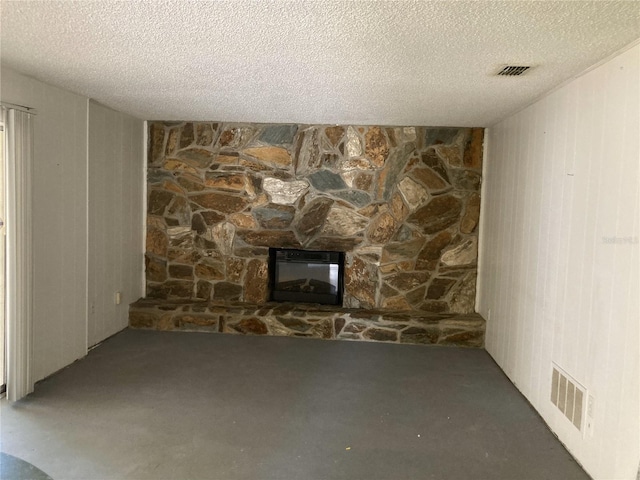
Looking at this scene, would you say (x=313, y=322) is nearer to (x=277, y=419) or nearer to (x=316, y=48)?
(x=277, y=419)

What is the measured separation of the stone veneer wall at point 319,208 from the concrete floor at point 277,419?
86cm

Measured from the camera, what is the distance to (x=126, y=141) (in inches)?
168

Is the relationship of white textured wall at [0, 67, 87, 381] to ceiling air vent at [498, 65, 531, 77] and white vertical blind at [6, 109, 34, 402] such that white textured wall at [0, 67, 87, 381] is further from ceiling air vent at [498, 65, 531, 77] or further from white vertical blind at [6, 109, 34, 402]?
ceiling air vent at [498, 65, 531, 77]

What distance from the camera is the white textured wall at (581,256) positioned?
1.98 meters

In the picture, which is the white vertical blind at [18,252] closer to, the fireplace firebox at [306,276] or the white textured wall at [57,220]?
the white textured wall at [57,220]

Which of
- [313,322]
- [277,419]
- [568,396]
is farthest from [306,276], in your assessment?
[568,396]

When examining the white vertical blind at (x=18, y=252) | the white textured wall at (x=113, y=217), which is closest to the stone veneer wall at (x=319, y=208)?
the white textured wall at (x=113, y=217)

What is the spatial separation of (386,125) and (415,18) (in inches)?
99.8

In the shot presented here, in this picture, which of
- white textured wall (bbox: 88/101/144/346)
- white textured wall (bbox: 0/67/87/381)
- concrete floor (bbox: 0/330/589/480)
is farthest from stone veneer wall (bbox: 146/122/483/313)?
white textured wall (bbox: 0/67/87/381)

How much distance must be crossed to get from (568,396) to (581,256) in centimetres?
77

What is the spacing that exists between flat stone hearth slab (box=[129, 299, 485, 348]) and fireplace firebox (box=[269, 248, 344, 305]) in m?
0.13

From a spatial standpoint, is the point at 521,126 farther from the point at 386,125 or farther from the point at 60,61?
the point at 60,61

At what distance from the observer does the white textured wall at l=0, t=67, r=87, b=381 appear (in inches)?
119

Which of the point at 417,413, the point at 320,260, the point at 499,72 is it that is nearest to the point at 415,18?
the point at 499,72
